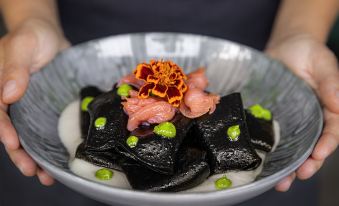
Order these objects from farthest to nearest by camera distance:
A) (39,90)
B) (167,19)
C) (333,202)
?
(333,202), (167,19), (39,90)

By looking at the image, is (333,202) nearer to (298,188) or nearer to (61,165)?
(298,188)

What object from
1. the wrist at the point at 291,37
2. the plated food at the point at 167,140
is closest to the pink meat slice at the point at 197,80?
the plated food at the point at 167,140

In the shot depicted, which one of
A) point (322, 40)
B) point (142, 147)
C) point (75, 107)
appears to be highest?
point (322, 40)

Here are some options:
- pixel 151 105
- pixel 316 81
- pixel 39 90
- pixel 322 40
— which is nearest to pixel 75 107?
pixel 39 90

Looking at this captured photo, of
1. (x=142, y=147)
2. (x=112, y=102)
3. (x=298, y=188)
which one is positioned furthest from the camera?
(x=298, y=188)

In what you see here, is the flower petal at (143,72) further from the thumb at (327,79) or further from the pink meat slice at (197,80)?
the thumb at (327,79)

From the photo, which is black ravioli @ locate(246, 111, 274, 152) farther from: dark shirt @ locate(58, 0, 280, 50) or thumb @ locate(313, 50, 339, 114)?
dark shirt @ locate(58, 0, 280, 50)

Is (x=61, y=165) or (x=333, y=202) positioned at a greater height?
(x=61, y=165)
